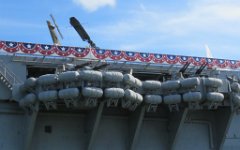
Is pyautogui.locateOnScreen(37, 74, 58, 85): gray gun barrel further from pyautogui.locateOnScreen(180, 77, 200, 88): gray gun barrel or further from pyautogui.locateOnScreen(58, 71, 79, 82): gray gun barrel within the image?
pyautogui.locateOnScreen(180, 77, 200, 88): gray gun barrel

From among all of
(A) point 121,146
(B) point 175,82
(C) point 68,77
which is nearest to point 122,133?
(A) point 121,146

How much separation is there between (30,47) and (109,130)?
21.3ft

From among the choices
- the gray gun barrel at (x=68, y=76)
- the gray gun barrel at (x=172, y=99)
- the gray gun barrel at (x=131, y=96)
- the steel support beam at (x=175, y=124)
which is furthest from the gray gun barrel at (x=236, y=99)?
the gray gun barrel at (x=68, y=76)

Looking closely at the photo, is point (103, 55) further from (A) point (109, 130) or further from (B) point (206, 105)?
(B) point (206, 105)

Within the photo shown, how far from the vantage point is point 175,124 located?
89.3 feet

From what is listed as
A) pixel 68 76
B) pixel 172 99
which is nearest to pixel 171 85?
pixel 172 99

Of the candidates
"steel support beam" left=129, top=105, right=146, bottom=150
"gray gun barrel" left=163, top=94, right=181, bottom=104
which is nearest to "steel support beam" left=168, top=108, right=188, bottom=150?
"gray gun barrel" left=163, top=94, right=181, bottom=104

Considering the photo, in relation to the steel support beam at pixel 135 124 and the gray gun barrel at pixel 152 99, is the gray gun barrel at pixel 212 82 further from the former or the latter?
the steel support beam at pixel 135 124

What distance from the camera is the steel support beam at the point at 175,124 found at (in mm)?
26609

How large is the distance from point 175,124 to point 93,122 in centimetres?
532

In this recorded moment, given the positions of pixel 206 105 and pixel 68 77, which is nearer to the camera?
pixel 68 77

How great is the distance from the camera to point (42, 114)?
25.2 metres

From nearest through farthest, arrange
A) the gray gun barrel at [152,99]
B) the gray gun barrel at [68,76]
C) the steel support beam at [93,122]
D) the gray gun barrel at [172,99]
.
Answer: the gray gun barrel at [68,76]
the steel support beam at [93,122]
the gray gun barrel at [152,99]
the gray gun barrel at [172,99]

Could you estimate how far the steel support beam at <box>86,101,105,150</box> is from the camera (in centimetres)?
2414
